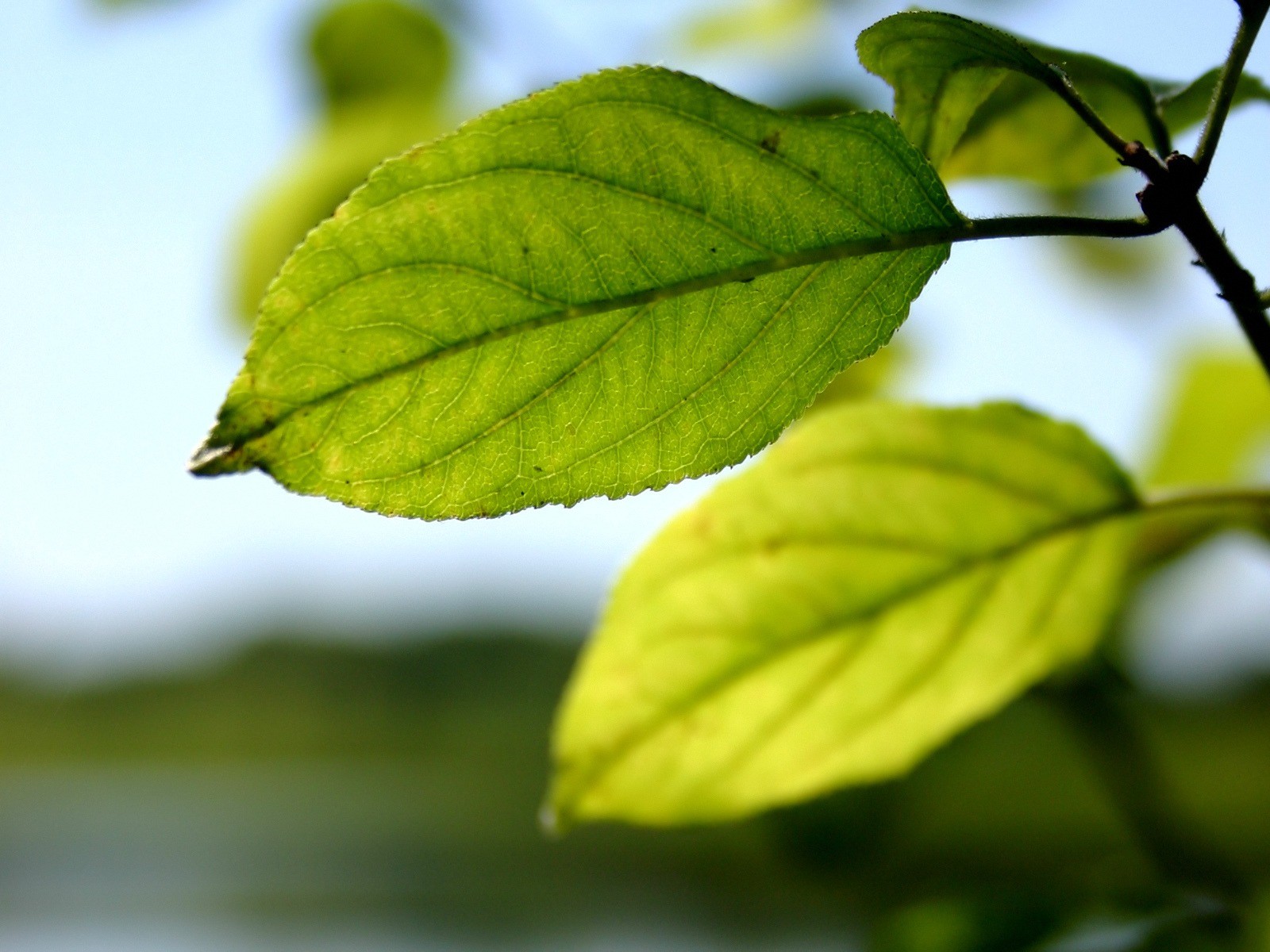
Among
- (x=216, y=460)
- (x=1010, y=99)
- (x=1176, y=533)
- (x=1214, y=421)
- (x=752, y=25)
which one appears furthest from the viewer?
(x=752, y=25)

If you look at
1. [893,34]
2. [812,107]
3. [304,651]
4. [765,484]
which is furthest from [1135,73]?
[304,651]

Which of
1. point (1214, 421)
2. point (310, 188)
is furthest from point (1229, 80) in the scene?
point (310, 188)

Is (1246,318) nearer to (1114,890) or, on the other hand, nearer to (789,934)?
(1114,890)

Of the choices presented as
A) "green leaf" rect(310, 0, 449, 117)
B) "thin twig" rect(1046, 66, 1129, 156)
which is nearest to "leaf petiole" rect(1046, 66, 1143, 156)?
"thin twig" rect(1046, 66, 1129, 156)

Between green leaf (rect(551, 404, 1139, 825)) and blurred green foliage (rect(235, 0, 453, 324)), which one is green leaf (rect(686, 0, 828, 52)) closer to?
blurred green foliage (rect(235, 0, 453, 324))

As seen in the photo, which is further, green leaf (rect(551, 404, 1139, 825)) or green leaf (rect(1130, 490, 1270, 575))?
green leaf (rect(1130, 490, 1270, 575))

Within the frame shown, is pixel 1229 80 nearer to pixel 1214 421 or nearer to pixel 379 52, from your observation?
pixel 1214 421

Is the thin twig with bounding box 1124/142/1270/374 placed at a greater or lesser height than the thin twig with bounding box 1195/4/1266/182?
lesser
